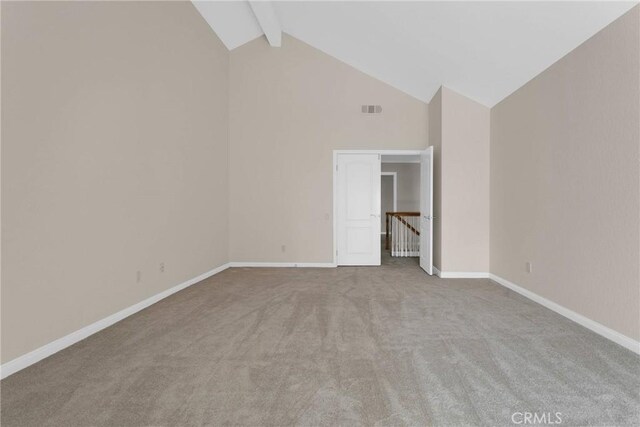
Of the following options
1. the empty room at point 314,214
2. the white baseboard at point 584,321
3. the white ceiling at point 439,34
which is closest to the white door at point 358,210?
the empty room at point 314,214

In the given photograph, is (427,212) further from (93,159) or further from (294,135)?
(93,159)

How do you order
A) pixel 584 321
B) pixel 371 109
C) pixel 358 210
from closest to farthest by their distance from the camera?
pixel 584 321 → pixel 371 109 → pixel 358 210

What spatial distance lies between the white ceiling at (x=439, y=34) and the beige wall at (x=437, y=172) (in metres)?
0.29

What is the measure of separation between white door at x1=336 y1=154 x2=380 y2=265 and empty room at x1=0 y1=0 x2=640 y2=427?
4cm

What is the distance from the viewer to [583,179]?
2.91m

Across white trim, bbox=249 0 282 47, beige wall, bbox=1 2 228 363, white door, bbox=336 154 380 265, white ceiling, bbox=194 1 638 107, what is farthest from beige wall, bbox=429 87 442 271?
beige wall, bbox=1 2 228 363

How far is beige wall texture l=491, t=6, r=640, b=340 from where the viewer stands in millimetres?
2439

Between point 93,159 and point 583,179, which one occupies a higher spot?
point 93,159

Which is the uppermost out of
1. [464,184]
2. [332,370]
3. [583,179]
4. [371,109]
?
[371,109]

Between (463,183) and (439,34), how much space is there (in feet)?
7.08

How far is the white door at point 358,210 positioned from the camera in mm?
5859

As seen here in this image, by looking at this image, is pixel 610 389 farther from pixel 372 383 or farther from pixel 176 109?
pixel 176 109

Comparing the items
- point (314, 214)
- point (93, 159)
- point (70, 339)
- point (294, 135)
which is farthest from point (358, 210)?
point (70, 339)

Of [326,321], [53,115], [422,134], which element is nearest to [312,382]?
[326,321]
